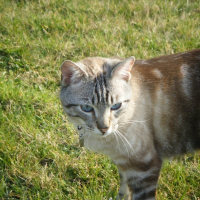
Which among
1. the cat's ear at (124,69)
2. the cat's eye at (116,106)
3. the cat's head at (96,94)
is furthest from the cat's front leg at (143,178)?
the cat's ear at (124,69)

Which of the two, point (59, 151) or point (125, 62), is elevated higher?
point (125, 62)

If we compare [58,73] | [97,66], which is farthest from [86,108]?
[58,73]

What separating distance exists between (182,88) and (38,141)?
206 centimetres

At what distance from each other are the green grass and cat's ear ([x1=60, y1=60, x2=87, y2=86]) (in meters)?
1.27

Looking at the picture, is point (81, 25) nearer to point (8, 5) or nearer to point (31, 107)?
point (8, 5)

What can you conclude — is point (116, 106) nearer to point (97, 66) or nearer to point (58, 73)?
point (97, 66)

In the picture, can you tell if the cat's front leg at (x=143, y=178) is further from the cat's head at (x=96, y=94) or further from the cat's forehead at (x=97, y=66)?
the cat's forehead at (x=97, y=66)

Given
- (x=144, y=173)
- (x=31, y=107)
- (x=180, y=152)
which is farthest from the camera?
(x=31, y=107)

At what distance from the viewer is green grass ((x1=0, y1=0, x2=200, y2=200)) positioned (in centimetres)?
349

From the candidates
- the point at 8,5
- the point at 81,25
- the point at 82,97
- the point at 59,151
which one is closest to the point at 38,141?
the point at 59,151

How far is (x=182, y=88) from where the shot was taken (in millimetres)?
3156

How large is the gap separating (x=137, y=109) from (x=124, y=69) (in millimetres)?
475

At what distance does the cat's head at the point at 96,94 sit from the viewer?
9.20ft

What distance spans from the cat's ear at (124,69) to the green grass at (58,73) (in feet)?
4.42
